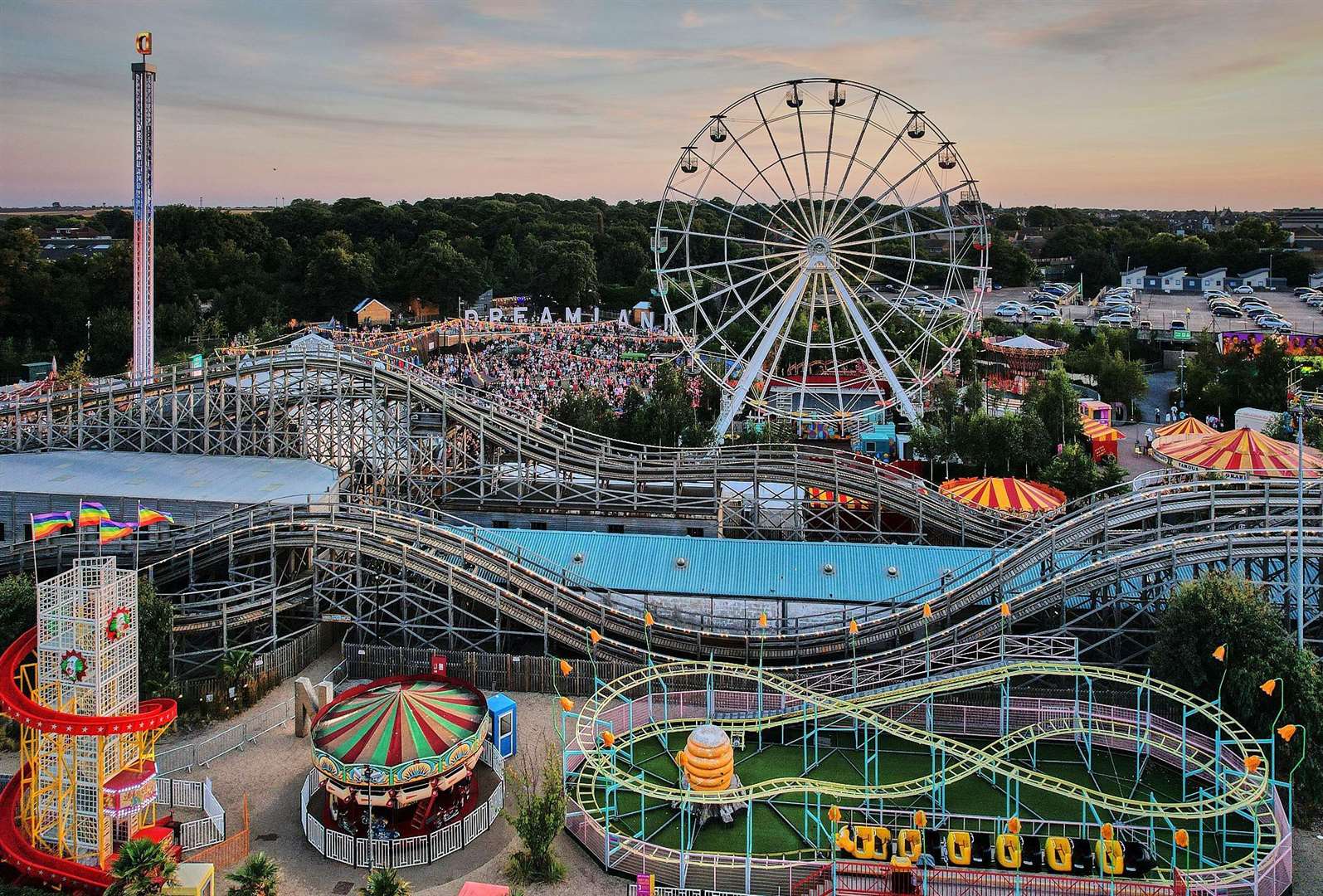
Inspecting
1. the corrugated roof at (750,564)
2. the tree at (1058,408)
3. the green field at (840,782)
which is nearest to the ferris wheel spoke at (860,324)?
the tree at (1058,408)

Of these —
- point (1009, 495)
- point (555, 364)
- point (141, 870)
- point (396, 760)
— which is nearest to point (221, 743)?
point (396, 760)

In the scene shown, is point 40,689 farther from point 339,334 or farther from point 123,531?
point 339,334

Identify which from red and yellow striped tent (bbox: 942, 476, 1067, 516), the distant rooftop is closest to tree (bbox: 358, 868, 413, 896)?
the distant rooftop

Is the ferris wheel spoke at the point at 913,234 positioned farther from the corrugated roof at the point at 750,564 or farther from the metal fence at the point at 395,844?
the metal fence at the point at 395,844

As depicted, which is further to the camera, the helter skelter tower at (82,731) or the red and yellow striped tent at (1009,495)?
the red and yellow striped tent at (1009,495)

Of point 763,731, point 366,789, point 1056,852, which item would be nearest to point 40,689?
point 366,789

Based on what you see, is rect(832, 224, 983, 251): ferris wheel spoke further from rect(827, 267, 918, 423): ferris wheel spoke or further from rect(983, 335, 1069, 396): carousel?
rect(983, 335, 1069, 396): carousel

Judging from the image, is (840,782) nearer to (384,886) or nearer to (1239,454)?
(384,886)
